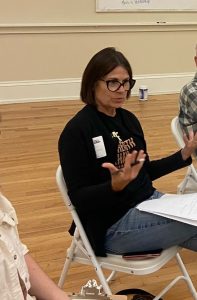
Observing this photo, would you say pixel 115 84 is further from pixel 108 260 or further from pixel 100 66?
pixel 108 260

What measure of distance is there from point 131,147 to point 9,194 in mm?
1628

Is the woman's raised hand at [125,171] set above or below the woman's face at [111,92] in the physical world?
below

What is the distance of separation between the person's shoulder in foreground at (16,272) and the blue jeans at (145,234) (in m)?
0.44

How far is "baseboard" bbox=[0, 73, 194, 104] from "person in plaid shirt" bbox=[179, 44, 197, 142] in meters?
3.57

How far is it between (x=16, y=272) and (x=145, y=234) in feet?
2.15

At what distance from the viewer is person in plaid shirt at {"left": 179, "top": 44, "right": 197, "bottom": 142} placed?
7.32 feet

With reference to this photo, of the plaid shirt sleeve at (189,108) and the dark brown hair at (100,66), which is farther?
the plaid shirt sleeve at (189,108)

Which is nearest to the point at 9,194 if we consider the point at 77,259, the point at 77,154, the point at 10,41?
the point at 77,259

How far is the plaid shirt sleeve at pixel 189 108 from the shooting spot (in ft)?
7.33

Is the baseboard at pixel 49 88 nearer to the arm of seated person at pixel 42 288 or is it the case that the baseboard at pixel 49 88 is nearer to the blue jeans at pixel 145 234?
the blue jeans at pixel 145 234

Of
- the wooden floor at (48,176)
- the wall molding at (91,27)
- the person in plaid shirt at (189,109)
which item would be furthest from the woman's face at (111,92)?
the wall molding at (91,27)

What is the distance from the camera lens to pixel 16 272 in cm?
107

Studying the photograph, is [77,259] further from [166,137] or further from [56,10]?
[56,10]

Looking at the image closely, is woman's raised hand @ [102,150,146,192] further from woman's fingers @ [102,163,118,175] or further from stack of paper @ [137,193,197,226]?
stack of paper @ [137,193,197,226]
